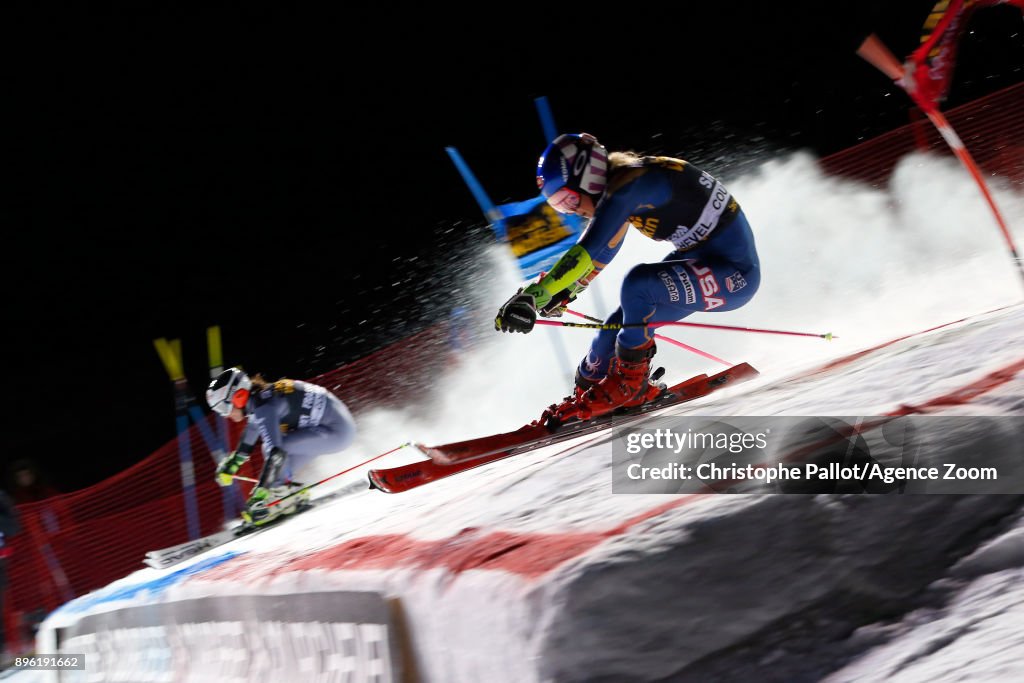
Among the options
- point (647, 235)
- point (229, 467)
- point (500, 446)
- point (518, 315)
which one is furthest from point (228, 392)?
point (647, 235)

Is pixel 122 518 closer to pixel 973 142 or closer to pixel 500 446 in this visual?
pixel 500 446

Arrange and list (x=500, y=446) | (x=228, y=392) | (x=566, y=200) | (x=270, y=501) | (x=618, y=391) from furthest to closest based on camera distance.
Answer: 1. (x=228, y=392)
2. (x=270, y=501)
3. (x=500, y=446)
4. (x=618, y=391)
5. (x=566, y=200)

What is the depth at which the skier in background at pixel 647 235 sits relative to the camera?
368cm

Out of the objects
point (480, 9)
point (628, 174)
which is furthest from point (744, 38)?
point (628, 174)

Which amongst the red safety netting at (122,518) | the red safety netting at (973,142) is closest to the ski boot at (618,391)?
the red safety netting at (973,142)

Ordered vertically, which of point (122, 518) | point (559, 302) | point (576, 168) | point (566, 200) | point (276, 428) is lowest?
point (122, 518)

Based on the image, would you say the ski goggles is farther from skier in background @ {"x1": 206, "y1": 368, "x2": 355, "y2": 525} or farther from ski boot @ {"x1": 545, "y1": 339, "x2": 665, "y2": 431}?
skier in background @ {"x1": 206, "y1": 368, "x2": 355, "y2": 525}

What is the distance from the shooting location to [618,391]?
4.01 meters

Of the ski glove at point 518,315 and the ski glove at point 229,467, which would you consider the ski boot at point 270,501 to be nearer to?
the ski glove at point 229,467

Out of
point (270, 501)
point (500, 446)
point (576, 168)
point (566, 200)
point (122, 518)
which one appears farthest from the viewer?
point (122, 518)

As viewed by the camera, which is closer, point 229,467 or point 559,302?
point 559,302

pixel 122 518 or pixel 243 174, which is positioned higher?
pixel 243 174

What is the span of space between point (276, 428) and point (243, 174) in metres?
5.70

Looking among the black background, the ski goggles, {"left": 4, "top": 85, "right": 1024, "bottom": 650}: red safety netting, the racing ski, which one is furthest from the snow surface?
the black background
